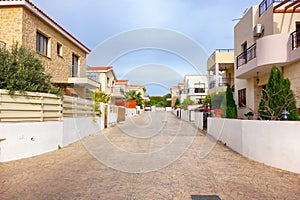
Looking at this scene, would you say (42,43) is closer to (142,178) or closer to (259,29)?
(142,178)

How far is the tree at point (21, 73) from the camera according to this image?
7.31m

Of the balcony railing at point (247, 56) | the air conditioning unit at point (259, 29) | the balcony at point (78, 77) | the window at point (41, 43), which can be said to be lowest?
the balcony at point (78, 77)

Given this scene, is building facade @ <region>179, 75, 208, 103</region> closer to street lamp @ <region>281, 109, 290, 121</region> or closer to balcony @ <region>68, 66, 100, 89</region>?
balcony @ <region>68, 66, 100, 89</region>

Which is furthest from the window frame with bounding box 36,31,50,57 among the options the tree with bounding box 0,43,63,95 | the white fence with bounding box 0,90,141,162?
the tree with bounding box 0,43,63,95

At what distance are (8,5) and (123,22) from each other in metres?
5.76

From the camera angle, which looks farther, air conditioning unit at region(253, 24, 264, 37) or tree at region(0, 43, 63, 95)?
air conditioning unit at region(253, 24, 264, 37)

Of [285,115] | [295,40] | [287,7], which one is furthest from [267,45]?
[285,115]

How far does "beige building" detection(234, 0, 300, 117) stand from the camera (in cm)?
1124

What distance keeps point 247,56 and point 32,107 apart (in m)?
12.0

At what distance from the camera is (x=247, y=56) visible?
47.7ft

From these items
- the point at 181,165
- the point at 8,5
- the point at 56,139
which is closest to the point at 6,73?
the point at 56,139

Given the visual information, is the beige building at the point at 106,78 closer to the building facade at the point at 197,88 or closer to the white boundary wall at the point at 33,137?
the building facade at the point at 197,88

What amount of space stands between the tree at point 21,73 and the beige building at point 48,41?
13.5 ft

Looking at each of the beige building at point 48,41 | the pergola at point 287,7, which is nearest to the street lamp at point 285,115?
the pergola at point 287,7
